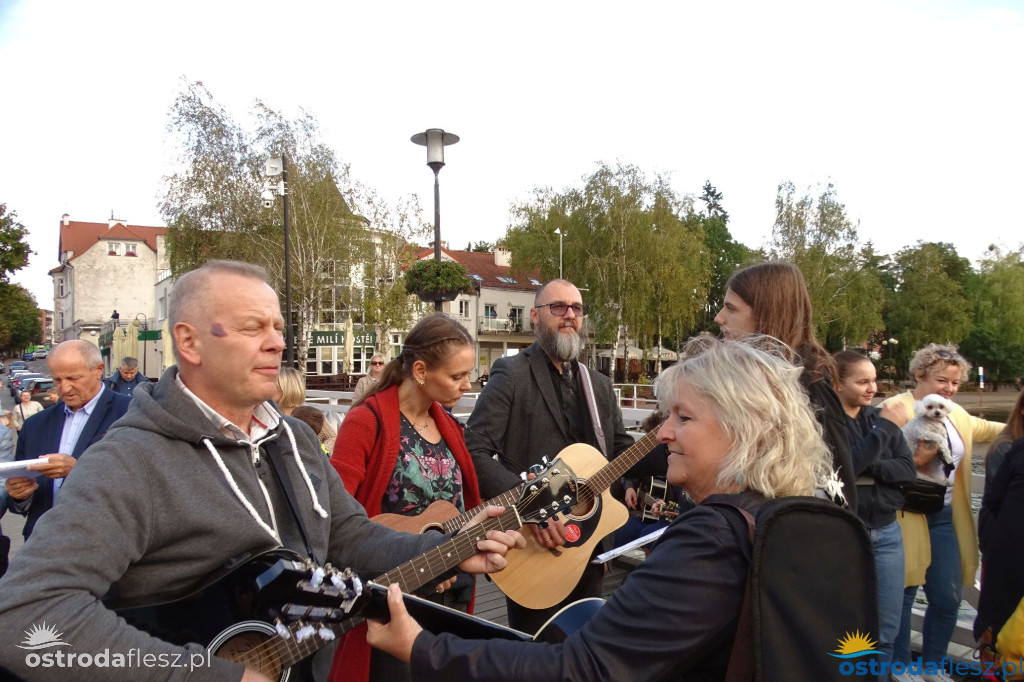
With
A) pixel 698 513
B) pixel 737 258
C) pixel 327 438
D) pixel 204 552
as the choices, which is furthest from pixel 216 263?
pixel 737 258

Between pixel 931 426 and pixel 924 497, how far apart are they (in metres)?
0.47

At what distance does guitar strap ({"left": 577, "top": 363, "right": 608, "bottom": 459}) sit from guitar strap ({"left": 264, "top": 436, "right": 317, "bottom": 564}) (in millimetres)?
2065

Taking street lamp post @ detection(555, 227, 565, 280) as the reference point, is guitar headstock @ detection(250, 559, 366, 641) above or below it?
below

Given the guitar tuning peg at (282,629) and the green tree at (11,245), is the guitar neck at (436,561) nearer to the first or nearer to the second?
the guitar tuning peg at (282,629)

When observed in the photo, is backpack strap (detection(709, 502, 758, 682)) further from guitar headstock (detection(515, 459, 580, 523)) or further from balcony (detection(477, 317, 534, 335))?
balcony (detection(477, 317, 534, 335))

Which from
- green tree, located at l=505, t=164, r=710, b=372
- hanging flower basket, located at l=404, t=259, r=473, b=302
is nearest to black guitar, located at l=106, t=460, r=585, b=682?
hanging flower basket, located at l=404, t=259, r=473, b=302

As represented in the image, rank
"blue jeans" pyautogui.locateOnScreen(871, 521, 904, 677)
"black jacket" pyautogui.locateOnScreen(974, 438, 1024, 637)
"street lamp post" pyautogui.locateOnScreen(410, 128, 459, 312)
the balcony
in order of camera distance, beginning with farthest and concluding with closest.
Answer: the balcony < "street lamp post" pyautogui.locateOnScreen(410, 128, 459, 312) < "blue jeans" pyautogui.locateOnScreen(871, 521, 904, 677) < "black jacket" pyautogui.locateOnScreen(974, 438, 1024, 637)

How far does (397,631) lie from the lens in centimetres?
170

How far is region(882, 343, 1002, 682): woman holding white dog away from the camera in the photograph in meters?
4.04

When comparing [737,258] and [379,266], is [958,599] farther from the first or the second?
[737,258]

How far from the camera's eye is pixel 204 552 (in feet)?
5.68

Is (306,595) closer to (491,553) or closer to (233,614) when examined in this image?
(233,614)

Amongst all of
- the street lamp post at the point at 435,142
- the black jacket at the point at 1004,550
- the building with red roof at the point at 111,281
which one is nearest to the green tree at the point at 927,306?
the street lamp post at the point at 435,142

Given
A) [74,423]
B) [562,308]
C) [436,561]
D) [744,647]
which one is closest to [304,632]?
[436,561]
